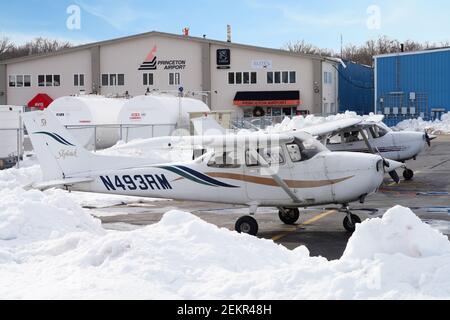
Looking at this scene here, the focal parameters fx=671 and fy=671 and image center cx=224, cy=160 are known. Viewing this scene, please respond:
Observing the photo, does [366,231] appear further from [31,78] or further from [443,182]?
[31,78]

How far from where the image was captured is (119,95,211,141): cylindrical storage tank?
116ft

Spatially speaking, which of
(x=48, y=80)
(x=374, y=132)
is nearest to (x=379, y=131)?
(x=374, y=132)

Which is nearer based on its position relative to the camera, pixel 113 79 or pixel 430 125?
pixel 430 125

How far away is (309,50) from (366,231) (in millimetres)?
98899

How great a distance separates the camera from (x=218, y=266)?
259 inches

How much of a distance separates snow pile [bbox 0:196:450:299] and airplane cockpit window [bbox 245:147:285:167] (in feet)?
13.7

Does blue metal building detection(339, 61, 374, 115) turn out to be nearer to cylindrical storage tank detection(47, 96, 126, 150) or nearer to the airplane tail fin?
cylindrical storage tank detection(47, 96, 126, 150)

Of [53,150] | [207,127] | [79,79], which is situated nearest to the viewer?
[53,150]

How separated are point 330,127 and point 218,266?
12295mm

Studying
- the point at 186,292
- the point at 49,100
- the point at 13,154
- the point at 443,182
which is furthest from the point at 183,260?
the point at 49,100

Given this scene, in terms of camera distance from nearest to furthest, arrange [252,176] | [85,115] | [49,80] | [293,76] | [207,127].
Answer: [252,176]
[207,127]
[85,115]
[293,76]
[49,80]

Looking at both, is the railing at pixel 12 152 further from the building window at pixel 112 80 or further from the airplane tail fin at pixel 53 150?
the building window at pixel 112 80

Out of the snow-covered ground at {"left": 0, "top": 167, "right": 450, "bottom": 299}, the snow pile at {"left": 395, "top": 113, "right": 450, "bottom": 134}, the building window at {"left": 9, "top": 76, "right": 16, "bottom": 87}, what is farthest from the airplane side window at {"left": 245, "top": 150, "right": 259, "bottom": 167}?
the building window at {"left": 9, "top": 76, "right": 16, "bottom": 87}

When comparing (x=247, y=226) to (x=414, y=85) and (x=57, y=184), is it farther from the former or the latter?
(x=414, y=85)
